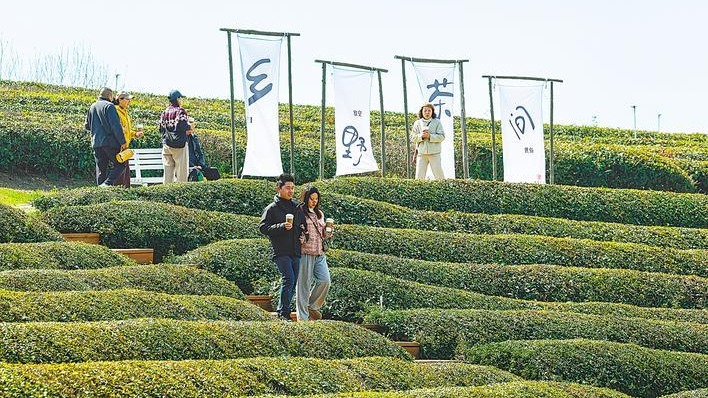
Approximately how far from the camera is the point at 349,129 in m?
26.0

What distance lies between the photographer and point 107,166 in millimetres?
23328

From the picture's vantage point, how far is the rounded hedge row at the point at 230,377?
41.0ft

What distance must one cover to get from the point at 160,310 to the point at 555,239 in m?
9.08

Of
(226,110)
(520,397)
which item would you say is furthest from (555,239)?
(226,110)

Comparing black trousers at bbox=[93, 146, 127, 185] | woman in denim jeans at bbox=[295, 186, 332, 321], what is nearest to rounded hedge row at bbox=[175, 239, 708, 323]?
woman in denim jeans at bbox=[295, 186, 332, 321]

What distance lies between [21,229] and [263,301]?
3319 mm

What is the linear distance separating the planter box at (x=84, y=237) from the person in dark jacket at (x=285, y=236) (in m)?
3.50

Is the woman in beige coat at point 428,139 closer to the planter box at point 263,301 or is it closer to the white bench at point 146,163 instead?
the white bench at point 146,163

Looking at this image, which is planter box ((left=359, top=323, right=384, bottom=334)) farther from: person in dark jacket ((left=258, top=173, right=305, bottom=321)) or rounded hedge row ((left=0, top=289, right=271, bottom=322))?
rounded hedge row ((left=0, top=289, right=271, bottom=322))

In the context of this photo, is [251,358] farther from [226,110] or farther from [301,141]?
[226,110]

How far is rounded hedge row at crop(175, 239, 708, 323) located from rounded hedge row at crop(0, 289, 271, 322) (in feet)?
6.13

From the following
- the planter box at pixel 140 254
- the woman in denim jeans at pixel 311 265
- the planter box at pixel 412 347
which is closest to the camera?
the woman in denim jeans at pixel 311 265

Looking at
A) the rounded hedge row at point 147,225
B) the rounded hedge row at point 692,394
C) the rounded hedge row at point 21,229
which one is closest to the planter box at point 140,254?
the rounded hedge row at point 147,225

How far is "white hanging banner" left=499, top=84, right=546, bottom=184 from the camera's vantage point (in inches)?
1080
